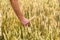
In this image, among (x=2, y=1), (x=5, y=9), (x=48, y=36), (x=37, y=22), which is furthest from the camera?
(x=2, y=1)

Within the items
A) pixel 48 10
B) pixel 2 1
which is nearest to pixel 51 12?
pixel 48 10

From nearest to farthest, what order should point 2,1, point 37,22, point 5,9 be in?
point 37,22, point 5,9, point 2,1

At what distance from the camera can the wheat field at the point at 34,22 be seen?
296 cm

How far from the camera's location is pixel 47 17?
11.3ft

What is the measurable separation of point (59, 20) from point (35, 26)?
1.83ft

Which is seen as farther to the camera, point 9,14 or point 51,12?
point 51,12

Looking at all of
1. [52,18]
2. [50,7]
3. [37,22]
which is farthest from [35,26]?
[50,7]

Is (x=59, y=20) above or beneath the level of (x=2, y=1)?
beneath

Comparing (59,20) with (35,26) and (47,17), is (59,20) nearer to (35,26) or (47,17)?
(47,17)

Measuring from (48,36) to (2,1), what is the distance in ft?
3.61

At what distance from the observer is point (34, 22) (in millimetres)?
3189

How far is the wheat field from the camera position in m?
2.96

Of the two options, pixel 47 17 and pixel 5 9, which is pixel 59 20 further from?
pixel 5 9

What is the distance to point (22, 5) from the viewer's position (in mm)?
3768
